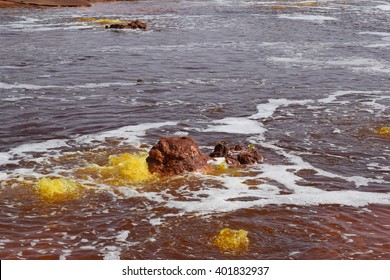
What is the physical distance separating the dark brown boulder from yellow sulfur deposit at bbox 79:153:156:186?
0.15 metres

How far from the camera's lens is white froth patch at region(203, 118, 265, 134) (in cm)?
1273

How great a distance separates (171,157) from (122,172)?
2.83ft

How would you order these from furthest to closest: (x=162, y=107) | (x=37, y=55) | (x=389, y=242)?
(x=37, y=55) < (x=162, y=107) < (x=389, y=242)

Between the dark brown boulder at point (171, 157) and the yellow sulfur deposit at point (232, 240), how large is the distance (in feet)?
7.28

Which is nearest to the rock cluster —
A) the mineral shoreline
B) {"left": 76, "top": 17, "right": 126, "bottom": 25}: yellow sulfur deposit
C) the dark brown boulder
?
the dark brown boulder

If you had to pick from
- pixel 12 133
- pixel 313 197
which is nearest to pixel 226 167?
pixel 313 197

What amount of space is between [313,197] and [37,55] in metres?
16.4

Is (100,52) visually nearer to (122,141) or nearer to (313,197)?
(122,141)

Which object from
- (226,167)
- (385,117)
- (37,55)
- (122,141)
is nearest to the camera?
(226,167)

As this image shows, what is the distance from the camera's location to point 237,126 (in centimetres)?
1313

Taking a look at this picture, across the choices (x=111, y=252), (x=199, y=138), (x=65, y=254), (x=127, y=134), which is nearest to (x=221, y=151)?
(x=199, y=138)

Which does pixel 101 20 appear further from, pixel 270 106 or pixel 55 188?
pixel 55 188

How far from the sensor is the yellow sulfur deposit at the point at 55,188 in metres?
8.77
